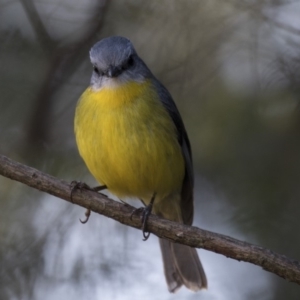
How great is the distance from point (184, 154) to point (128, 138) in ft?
2.12

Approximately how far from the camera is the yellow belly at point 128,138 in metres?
4.80

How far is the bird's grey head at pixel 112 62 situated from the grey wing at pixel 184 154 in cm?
30

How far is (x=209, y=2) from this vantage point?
228 inches

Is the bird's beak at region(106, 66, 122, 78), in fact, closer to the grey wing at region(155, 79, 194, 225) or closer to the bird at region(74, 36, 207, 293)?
the bird at region(74, 36, 207, 293)

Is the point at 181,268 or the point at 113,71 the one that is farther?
the point at 181,268

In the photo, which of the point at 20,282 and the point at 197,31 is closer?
the point at 20,282

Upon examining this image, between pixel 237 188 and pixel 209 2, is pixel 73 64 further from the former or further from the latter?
pixel 237 188

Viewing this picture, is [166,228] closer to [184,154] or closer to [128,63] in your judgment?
[184,154]

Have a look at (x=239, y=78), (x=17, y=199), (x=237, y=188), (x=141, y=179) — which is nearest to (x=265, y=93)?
(x=239, y=78)

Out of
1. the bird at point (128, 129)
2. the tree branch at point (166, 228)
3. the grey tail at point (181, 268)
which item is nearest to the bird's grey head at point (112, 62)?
the bird at point (128, 129)

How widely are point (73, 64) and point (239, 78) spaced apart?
140 cm

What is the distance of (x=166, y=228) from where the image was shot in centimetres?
437

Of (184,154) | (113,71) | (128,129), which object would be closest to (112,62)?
(113,71)

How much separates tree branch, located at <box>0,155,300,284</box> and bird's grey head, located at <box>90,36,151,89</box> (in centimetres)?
86
